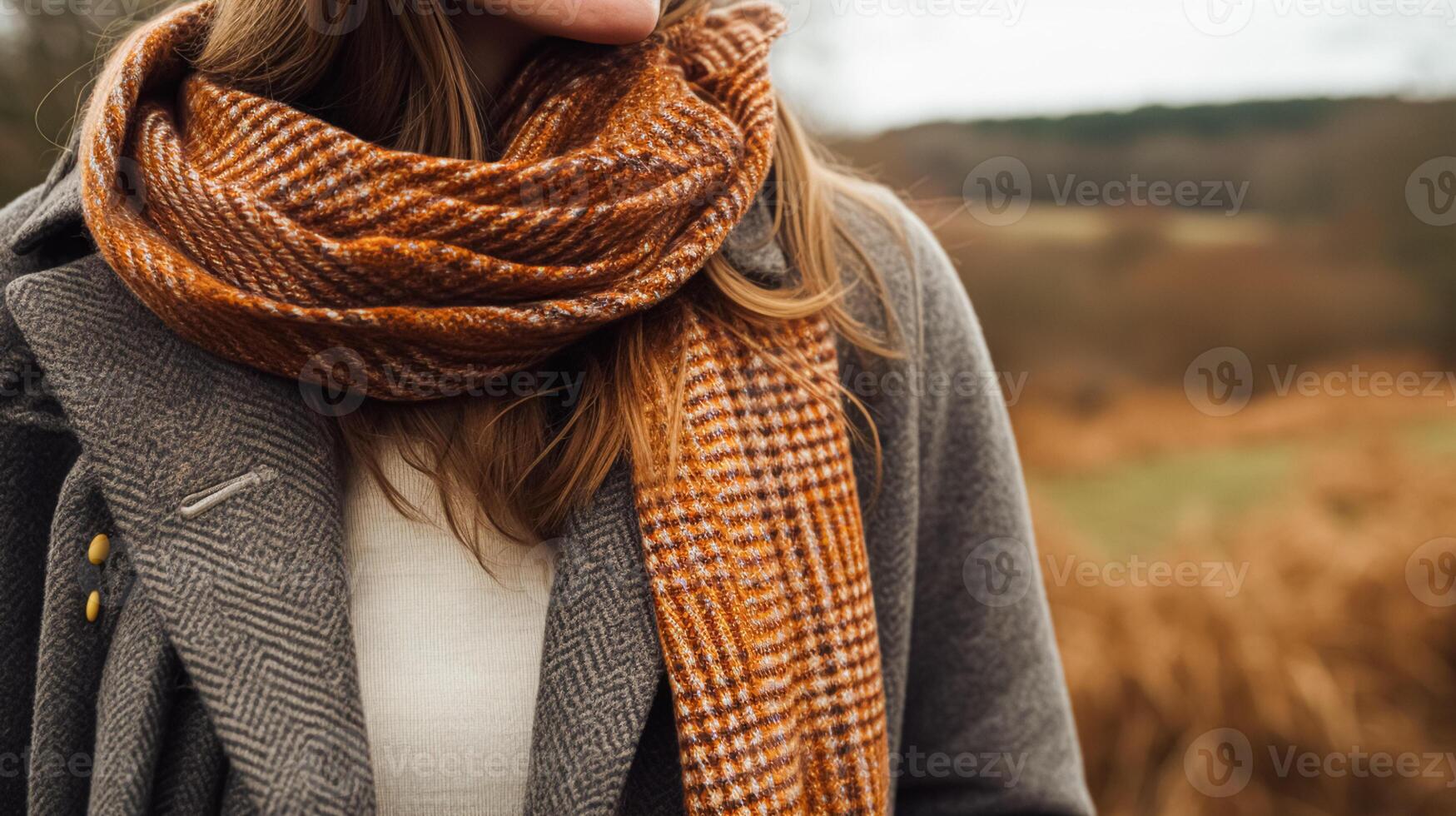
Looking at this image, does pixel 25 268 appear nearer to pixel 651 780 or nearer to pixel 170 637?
pixel 170 637

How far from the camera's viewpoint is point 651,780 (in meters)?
1.19

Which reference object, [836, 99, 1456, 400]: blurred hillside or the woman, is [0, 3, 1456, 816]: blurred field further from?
the woman

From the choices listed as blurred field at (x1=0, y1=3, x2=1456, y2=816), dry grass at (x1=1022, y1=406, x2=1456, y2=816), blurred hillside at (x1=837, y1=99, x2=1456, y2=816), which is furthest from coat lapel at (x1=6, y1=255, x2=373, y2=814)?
dry grass at (x1=1022, y1=406, x2=1456, y2=816)

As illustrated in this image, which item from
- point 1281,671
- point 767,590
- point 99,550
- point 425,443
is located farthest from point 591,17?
point 1281,671

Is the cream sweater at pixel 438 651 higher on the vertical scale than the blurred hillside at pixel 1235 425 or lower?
higher

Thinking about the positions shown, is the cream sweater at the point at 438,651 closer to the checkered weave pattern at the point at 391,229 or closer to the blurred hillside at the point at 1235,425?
the checkered weave pattern at the point at 391,229

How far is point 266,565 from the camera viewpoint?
1105 mm

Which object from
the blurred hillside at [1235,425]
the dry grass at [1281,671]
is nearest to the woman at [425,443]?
the blurred hillside at [1235,425]

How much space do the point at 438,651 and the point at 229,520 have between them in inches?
10.9

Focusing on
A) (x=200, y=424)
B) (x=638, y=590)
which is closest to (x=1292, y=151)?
(x=638, y=590)

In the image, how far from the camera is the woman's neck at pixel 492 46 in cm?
129

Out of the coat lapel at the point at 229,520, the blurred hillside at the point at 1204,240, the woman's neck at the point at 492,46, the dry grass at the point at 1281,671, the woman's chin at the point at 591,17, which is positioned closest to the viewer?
the coat lapel at the point at 229,520

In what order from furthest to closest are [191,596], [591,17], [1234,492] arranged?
[1234,492]
[591,17]
[191,596]

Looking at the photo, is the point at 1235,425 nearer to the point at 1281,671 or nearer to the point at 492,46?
the point at 1281,671
